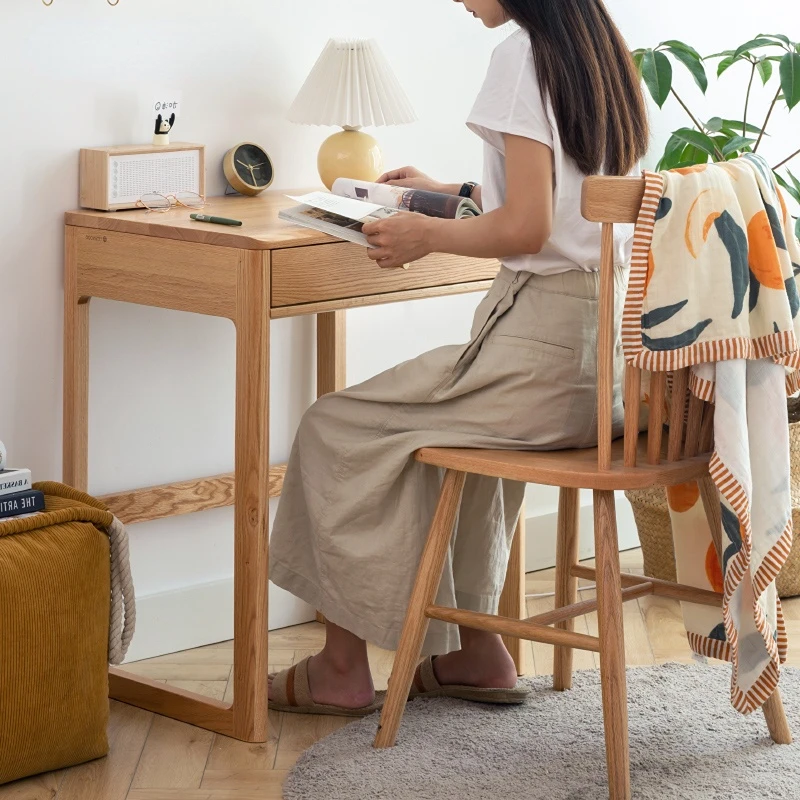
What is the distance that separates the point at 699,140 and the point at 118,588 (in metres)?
1.42

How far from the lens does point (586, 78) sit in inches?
72.9

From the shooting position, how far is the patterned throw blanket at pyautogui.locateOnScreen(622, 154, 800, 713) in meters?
1.70

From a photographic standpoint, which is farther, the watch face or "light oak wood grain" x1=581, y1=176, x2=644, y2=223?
the watch face

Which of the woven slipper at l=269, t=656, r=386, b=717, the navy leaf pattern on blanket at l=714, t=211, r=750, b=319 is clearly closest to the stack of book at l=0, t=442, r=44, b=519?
the woven slipper at l=269, t=656, r=386, b=717

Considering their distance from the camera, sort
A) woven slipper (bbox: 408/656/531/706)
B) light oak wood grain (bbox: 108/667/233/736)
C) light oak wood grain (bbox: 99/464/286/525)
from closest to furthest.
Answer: light oak wood grain (bbox: 108/667/233/736), woven slipper (bbox: 408/656/531/706), light oak wood grain (bbox: 99/464/286/525)

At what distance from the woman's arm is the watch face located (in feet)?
1.86

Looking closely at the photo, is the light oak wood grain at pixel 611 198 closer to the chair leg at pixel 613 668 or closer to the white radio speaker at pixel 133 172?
the chair leg at pixel 613 668

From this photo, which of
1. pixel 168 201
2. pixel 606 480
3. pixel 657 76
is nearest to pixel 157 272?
pixel 168 201

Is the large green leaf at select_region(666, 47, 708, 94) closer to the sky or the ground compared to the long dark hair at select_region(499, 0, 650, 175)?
closer to the sky

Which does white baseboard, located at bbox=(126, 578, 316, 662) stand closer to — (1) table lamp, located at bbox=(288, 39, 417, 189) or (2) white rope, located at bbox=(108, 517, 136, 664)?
(2) white rope, located at bbox=(108, 517, 136, 664)

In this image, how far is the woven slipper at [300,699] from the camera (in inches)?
86.9

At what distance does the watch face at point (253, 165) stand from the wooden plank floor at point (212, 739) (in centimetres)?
86

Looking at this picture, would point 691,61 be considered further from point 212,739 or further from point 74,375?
point 212,739

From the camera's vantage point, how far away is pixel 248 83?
249cm
